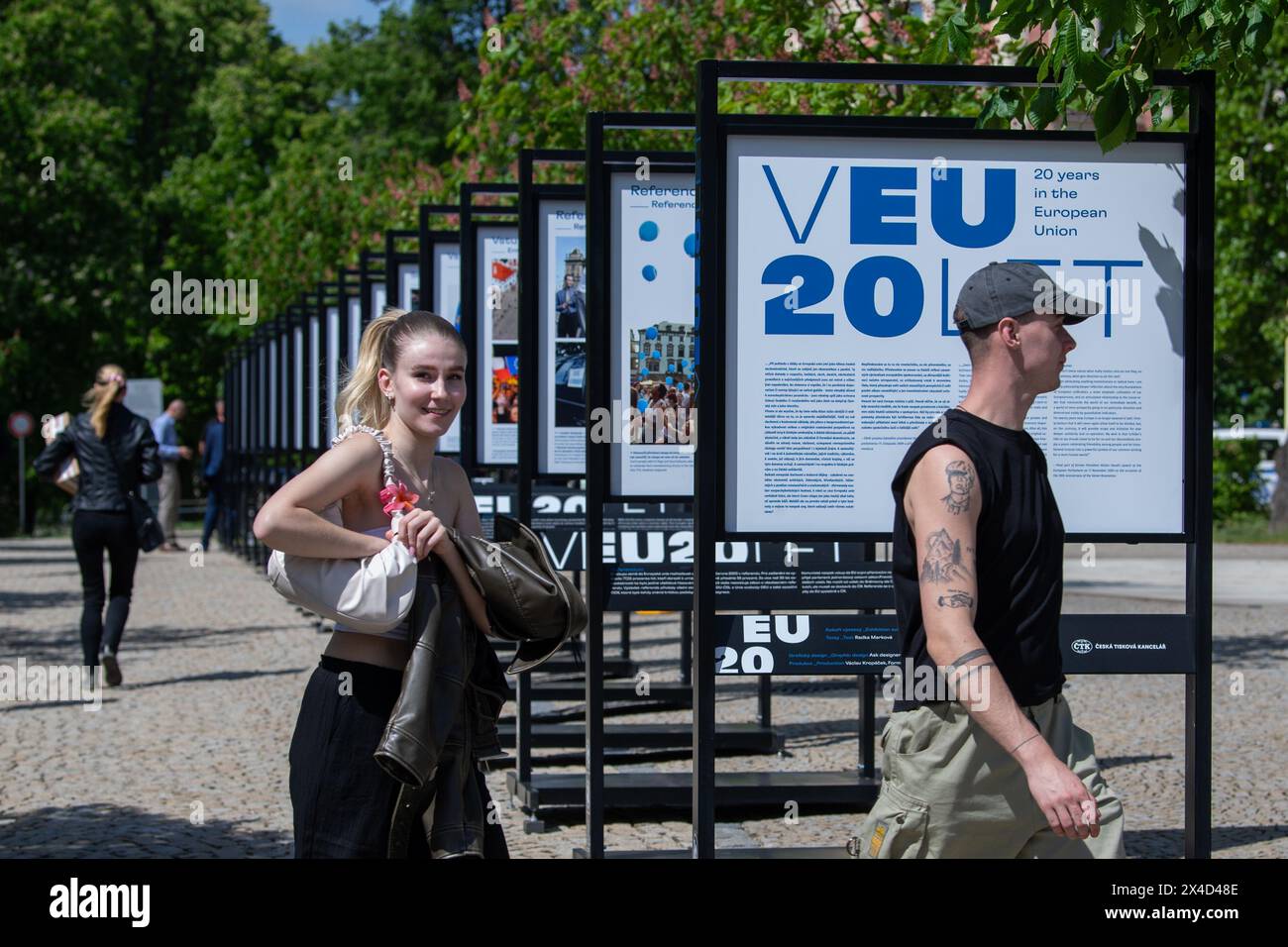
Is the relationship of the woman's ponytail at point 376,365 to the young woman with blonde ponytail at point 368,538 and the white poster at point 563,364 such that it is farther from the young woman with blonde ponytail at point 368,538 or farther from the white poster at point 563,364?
the white poster at point 563,364

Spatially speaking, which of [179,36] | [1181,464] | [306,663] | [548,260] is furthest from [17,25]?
[1181,464]

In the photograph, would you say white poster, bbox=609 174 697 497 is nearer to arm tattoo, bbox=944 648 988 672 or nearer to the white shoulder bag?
the white shoulder bag

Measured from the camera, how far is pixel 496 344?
10.6m

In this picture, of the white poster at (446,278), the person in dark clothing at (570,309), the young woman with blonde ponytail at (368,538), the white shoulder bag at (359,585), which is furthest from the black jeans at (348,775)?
the white poster at (446,278)

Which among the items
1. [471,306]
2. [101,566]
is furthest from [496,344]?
[101,566]

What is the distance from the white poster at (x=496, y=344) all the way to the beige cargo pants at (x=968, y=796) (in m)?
6.69

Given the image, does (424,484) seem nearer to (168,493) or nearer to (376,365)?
(376,365)

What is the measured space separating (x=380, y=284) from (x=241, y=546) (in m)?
14.7

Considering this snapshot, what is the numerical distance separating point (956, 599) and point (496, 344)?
7.10m

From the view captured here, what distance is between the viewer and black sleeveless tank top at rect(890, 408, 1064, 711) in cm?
385

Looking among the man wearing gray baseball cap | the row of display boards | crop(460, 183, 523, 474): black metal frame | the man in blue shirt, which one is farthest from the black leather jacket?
the man in blue shirt

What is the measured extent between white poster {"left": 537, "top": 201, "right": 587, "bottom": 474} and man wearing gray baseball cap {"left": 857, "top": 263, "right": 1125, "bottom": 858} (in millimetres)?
5049
